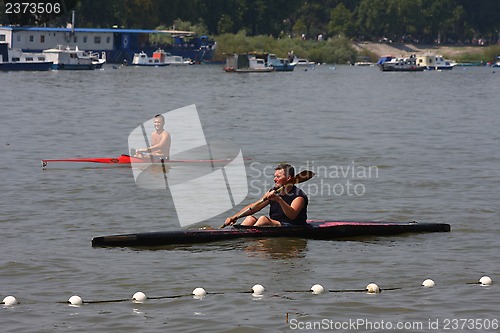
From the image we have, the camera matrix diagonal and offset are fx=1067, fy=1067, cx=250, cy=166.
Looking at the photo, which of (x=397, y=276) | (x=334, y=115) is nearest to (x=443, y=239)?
(x=397, y=276)

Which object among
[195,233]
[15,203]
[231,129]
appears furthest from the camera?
[231,129]

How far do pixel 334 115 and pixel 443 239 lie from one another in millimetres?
34286

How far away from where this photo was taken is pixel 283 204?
17844 mm

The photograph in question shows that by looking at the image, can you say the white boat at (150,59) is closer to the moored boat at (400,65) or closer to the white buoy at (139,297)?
the moored boat at (400,65)

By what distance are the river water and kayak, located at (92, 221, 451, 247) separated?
0.15 meters

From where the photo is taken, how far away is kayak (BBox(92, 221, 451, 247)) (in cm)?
1759

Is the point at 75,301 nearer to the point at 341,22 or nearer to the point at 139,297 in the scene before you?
the point at 139,297

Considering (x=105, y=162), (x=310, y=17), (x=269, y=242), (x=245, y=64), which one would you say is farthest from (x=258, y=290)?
(x=310, y=17)

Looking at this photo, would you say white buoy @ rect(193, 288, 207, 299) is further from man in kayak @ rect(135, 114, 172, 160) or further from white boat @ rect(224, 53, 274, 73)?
white boat @ rect(224, 53, 274, 73)

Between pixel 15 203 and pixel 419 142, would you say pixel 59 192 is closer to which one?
pixel 15 203

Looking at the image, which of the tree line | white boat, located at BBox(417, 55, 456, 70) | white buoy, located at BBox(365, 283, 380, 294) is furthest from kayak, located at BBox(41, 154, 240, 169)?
white boat, located at BBox(417, 55, 456, 70)

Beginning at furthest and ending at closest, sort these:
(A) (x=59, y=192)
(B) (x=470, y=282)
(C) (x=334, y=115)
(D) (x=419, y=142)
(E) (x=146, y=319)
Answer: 1. (C) (x=334, y=115)
2. (D) (x=419, y=142)
3. (A) (x=59, y=192)
4. (B) (x=470, y=282)
5. (E) (x=146, y=319)

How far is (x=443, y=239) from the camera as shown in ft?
62.2

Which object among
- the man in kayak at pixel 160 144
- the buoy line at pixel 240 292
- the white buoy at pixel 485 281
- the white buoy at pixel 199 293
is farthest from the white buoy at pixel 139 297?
the man in kayak at pixel 160 144
